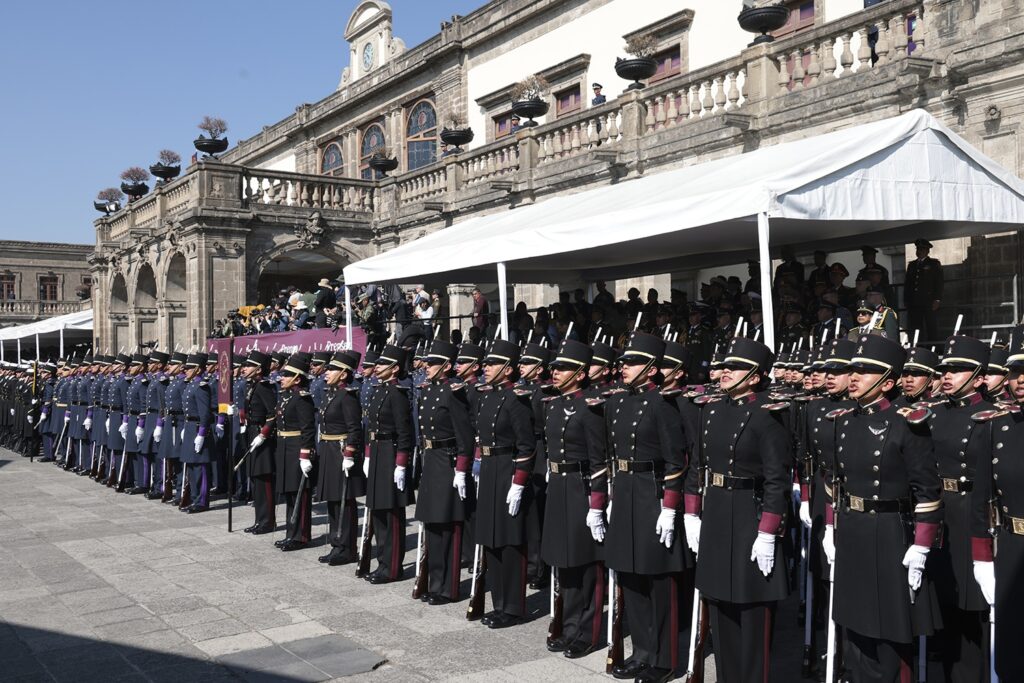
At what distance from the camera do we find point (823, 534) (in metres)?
5.69

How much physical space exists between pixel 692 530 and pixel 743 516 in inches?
15.5

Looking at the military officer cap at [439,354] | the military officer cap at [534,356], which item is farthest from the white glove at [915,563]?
the military officer cap at [439,354]

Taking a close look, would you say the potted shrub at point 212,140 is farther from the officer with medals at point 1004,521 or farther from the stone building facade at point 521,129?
the officer with medals at point 1004,521

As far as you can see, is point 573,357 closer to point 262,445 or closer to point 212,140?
point 262,445

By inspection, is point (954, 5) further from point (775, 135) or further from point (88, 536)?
point (88, 536)

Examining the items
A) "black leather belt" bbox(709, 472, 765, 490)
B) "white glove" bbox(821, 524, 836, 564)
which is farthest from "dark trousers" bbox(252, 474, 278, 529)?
"white glove" bbox(821, 524, 836, 564)

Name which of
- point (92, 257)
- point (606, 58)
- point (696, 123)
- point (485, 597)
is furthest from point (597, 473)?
point (92, 257)

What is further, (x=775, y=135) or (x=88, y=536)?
(x=775, y=135)

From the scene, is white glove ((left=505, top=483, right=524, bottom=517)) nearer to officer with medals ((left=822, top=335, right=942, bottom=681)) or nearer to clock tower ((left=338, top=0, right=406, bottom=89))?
officer with medals ((left=822, top=335, right=942, bottom=681))

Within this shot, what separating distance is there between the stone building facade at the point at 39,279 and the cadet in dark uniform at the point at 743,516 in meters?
53.5

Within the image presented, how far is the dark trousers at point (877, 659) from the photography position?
15.0 feet

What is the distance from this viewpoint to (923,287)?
948 centimetres

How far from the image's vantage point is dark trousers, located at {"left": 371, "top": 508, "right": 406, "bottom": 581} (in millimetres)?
8070

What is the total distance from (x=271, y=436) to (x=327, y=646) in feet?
13.7
